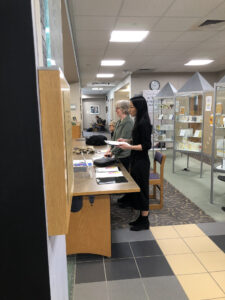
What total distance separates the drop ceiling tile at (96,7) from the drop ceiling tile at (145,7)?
0.40 ft

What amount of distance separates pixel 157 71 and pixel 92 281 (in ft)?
26.4

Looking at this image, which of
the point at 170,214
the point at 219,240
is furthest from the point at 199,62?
the point at 219,240

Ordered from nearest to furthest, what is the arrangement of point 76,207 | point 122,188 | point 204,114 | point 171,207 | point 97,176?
point 76,207 → point 122,188 → point 97,176 → point 171,207 → point 204,114

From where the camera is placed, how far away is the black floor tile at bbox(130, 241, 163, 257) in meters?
2.47

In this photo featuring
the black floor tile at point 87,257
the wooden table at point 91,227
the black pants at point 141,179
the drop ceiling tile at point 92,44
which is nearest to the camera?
the wooden table at point 91,227

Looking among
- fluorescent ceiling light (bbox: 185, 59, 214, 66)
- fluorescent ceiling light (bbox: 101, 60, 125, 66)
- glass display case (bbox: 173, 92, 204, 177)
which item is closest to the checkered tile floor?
glass display case (bbox: 173, 92, 204, 177)

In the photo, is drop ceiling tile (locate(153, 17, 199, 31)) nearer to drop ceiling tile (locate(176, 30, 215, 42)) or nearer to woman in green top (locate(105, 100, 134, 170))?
drop ceiling tile (locate(176, 30, 215, 42))

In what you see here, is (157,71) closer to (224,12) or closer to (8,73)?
(224,12)

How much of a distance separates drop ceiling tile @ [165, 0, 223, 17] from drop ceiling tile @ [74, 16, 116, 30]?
92 cm

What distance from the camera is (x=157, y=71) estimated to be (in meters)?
8.91

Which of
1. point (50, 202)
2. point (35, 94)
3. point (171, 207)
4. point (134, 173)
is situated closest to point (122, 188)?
point (134, 173)

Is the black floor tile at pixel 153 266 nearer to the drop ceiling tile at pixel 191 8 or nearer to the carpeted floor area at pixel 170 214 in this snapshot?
the carpeted floor area at pixel 170 214

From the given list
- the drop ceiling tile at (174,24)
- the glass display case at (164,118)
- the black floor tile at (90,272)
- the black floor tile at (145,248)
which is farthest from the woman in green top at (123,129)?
the glass display case at (164,118)

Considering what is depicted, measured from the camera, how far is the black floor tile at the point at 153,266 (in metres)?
2.17
